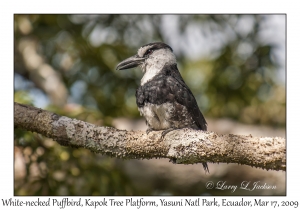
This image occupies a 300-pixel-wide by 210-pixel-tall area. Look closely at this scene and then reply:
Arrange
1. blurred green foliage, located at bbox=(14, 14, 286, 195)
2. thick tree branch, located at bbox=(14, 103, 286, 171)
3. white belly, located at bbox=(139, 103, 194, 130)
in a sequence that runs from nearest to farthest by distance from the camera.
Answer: thick tree branch, located at bbox=(14, 103, 286, 171), white belly, located at bbox=(139, 103, 194, 130), blurred green foliage, located at bbox=(14, 14, 286, 195)

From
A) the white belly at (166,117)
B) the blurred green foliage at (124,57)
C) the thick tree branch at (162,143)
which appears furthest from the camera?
the blurred green foliage at (124,57)

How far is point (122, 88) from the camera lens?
5.96m

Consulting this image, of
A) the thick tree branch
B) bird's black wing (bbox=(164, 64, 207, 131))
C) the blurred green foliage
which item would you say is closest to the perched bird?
bird's black wing (bbox=(164, 64, 207, 131))

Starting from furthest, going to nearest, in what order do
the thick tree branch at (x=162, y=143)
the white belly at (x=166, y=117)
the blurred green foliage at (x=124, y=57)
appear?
1. the blurred green foliage at (x=124, y=57)
2. the white belly at (x=166, y=117)
3. the thick tree branch at (x=162, y=143)

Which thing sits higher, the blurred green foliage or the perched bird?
the blurred green foliage

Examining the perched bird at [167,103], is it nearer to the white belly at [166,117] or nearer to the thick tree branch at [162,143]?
the white belly at [166,117]

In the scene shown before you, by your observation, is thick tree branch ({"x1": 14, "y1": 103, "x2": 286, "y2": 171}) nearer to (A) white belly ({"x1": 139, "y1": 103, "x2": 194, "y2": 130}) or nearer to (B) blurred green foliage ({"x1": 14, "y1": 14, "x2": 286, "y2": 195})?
(A) white belly ({"x1": 139, "y1": 103, "x2": 194, "y2": 130})

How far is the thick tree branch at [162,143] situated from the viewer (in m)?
2.53

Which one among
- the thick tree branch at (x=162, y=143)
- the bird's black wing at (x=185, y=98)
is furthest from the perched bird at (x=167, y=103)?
the thick tree branch at (x=162, y=143)

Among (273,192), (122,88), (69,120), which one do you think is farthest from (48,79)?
(273,192)

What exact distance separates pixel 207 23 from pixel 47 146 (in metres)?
2.81

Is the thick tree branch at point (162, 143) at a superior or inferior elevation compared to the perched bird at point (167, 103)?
inferior

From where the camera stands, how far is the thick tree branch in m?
2.53

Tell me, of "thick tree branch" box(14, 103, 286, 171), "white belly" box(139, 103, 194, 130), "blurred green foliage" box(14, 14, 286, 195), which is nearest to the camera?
"thick tree branch" box(14, 103, 286, 171)
